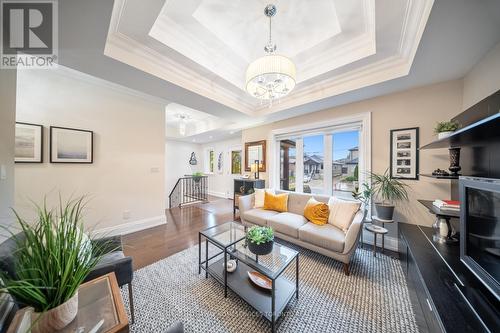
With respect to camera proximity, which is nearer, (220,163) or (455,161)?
(455,161)

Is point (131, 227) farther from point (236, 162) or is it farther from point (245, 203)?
point (236, 162)

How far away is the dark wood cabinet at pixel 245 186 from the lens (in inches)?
165

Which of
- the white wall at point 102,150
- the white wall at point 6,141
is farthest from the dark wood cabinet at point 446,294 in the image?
the white wall at point 102,150

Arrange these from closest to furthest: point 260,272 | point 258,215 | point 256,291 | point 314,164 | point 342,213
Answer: point 260,272
point 256,291
point 342,213
point 258,215
point 314,164

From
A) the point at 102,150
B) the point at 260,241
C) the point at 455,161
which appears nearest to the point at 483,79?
the point at 455,161

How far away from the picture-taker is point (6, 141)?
150 centimetres

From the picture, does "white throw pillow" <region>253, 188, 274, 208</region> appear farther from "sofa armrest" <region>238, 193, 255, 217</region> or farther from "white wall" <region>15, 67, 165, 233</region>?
"white wall" <region>15, 67, 165, 233</region>

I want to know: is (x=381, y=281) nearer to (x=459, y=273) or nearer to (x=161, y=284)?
(x=459, y=273)

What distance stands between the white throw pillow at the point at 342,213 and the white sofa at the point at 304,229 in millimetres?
68

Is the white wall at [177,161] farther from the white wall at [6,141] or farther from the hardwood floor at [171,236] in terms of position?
the white wall at [6,141]

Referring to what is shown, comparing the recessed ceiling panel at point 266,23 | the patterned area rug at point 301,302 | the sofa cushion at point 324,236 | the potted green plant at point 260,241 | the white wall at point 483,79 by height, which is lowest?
the patterned area rug at point 301,302

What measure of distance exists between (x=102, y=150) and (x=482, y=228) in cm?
463

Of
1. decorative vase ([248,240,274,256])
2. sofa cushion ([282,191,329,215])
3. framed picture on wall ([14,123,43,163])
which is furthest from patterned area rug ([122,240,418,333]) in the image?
framed picture on wall ([14,123,43,163])

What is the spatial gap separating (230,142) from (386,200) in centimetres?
529
